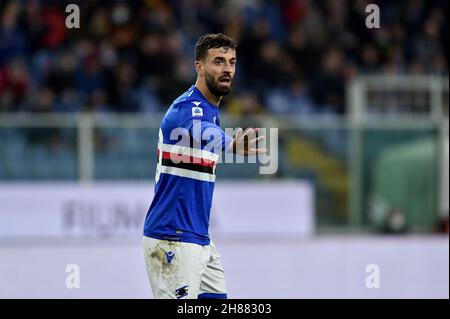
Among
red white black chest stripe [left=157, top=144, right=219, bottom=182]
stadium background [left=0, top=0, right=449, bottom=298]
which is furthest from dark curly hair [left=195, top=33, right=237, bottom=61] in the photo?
stadium background [left=0, top=0, right=449, bottom=298]

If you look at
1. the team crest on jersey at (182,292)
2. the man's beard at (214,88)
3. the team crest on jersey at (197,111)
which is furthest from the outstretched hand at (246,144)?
the team crest on jersey at (182,292)

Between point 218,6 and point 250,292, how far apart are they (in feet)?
32.4

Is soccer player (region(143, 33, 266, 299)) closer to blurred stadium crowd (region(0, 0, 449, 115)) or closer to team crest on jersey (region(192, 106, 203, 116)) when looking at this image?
team crest on jersey (region(192, 106, 203, 116))

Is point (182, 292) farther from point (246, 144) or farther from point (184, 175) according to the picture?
point (246, 144)

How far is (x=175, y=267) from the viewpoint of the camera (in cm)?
519

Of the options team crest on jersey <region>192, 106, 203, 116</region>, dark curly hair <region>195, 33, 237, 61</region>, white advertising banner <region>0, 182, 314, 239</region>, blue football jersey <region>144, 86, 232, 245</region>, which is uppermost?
dark curly hair <region>195, 33, 237, 61</region>

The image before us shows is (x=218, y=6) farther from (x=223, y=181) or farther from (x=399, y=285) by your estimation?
(x=399, y=285)

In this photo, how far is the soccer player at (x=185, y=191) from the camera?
518 cm

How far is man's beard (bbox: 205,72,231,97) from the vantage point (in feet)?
17.3

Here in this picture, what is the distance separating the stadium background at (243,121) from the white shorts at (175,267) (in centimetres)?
673

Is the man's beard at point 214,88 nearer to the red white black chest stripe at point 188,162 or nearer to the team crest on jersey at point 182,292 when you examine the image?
the red white black chest stripe at point 188,162

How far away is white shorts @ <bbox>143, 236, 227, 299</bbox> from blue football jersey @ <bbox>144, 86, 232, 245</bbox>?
2.0 inches

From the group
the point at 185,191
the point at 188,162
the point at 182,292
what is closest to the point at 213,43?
the point at 188,162

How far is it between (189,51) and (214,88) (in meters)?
11.1
